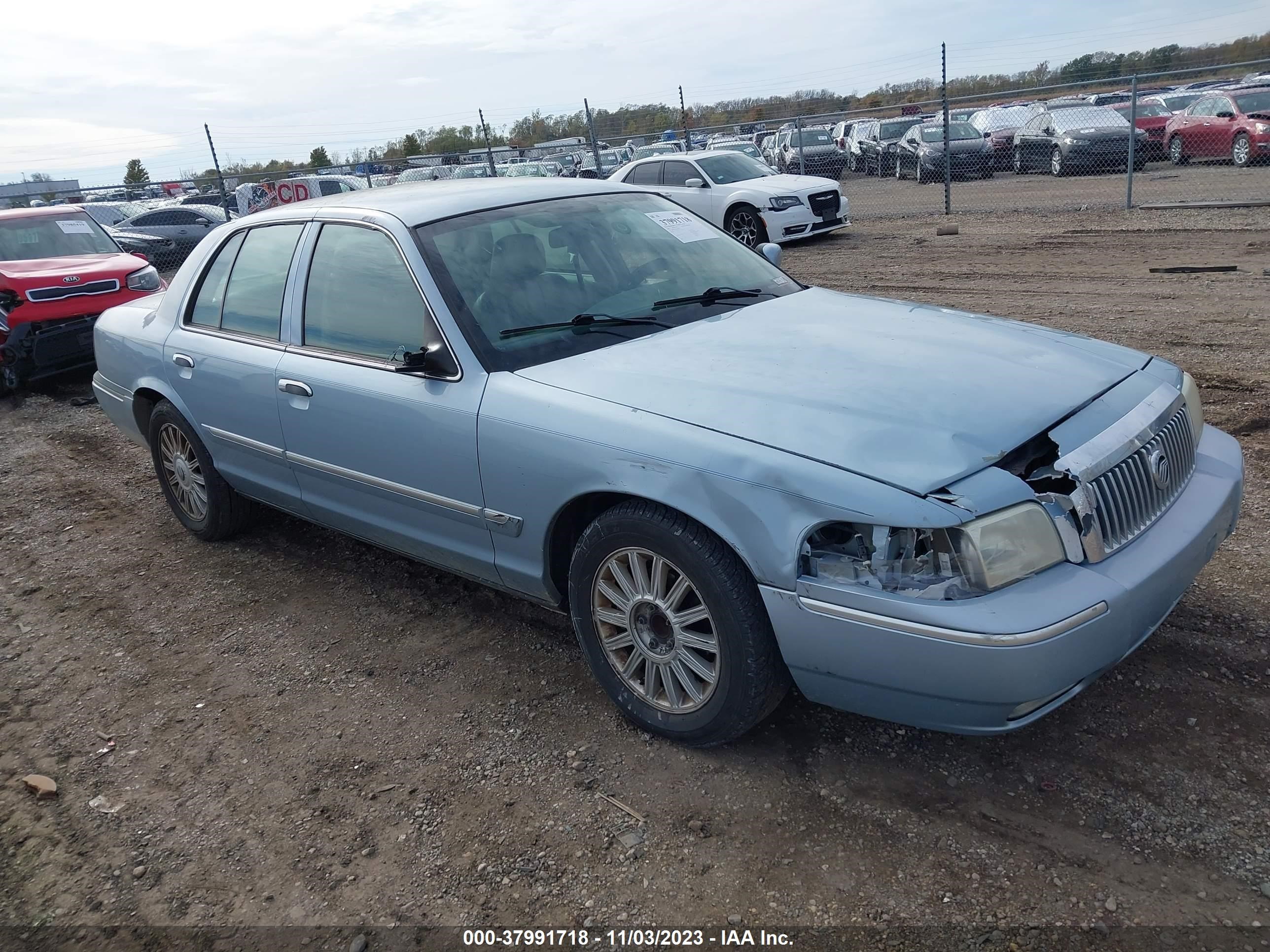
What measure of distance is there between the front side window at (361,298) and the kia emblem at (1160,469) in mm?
2408

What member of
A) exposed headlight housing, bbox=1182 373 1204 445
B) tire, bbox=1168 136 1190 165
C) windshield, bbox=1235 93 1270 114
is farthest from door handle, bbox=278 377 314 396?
tire, bbox=1168 136 1190 165

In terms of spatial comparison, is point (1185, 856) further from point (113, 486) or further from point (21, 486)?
point (21, 486)

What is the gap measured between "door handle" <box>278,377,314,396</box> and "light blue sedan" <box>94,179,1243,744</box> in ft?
0.05

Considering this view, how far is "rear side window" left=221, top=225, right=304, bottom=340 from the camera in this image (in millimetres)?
4250

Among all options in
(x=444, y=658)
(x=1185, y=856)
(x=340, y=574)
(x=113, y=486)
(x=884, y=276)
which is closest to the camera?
(x=1185, y=856)

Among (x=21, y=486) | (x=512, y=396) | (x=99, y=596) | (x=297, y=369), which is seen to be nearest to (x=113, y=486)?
(x=21, y=486)

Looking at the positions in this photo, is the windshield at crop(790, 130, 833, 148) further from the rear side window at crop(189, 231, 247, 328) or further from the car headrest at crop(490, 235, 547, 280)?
the car headrest at crop(490, 235, 547, 280)

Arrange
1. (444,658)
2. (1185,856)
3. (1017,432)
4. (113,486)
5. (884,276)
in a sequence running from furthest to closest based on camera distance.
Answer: (884,276) < (113,486) < (444,658) < (1017,432) < (1185,856)

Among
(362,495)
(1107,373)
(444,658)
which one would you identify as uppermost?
(1107,373)

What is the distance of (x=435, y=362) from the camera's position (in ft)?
11.1

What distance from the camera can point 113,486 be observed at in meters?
6.51

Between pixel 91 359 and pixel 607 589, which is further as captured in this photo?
pixel 91 359

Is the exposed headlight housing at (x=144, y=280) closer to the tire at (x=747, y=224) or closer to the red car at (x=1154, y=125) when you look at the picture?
the tire at (x=747, y=224)

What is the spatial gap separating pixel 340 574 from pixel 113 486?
2694 mm
